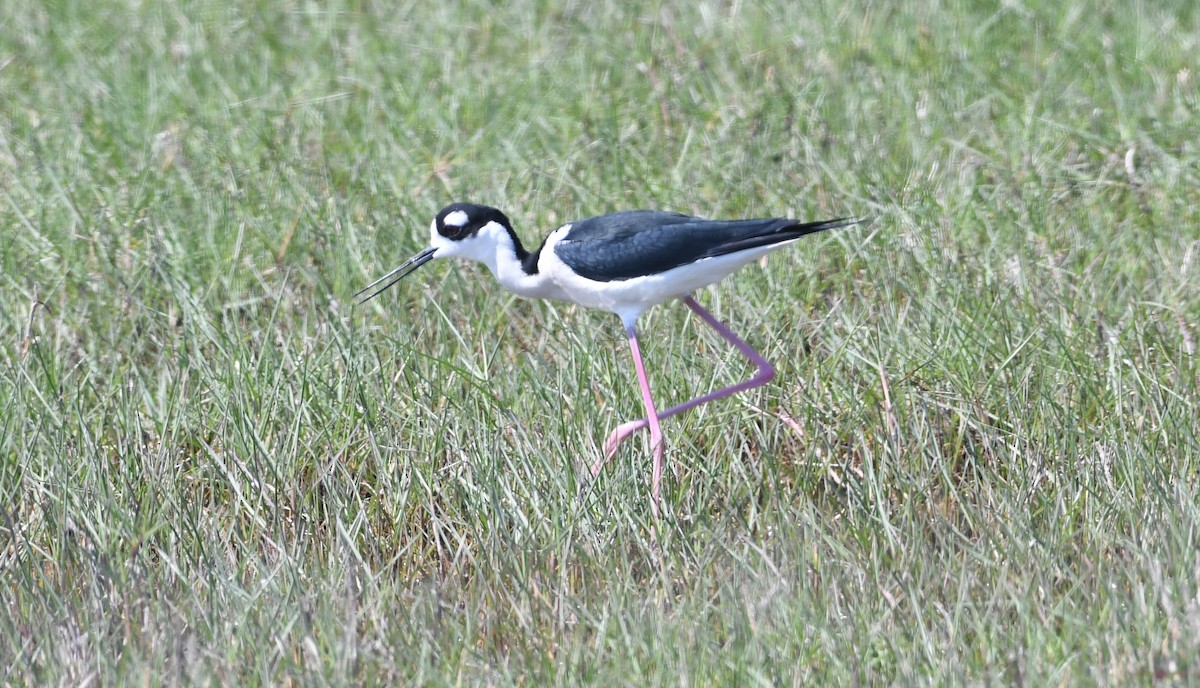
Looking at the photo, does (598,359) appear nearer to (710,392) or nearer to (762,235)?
(710,392)

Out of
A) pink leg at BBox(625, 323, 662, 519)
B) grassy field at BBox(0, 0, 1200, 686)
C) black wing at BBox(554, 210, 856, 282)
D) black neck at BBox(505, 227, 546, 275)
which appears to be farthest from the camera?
black neck at BBox(505, 227, 546, 275)

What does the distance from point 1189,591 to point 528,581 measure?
1.28 metres

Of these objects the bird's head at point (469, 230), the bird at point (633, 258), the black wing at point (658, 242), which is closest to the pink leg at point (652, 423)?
the bird at point (633, 258)

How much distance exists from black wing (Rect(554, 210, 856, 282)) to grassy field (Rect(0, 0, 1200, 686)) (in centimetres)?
30

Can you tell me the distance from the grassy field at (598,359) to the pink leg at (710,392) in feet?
0.32

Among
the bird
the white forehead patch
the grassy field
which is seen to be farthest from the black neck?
the grassy field

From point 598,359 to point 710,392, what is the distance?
372 mm

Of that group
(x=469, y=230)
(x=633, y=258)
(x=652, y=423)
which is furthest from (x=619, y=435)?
(x=469, y=230)

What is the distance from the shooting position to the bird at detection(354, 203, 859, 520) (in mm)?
3756

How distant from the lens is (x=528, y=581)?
10.8 ft

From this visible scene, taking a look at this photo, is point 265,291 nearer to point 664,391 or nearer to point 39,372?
point 39,372

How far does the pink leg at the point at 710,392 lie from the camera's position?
377 cm

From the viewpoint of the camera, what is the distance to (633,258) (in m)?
3.80

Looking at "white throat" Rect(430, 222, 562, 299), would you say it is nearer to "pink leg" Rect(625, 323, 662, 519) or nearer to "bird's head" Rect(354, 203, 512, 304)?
"bird's head" Rect(354, 203, 512, 304)
